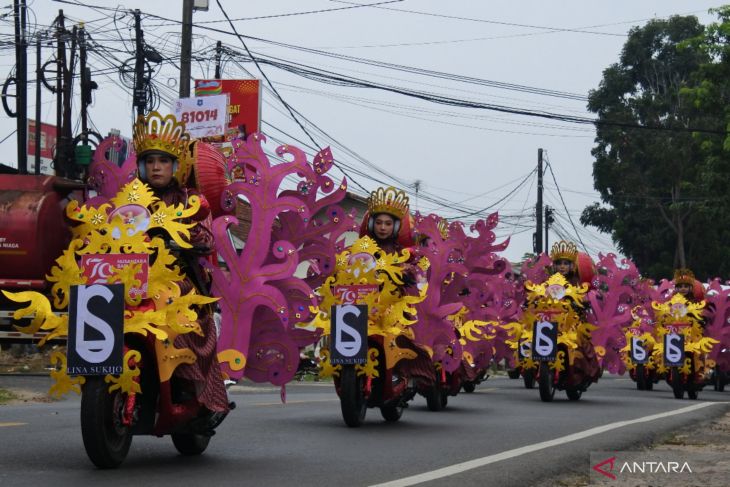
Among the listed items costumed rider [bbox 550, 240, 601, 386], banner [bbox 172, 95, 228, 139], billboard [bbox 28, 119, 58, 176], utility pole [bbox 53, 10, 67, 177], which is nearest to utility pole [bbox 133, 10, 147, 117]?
banner [bbox 172, 95, 228, 139]

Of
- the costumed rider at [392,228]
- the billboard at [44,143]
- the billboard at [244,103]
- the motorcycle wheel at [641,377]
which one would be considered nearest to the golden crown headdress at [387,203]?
the costumed rider at [392,228]

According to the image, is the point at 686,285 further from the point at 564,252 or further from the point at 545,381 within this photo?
the point at 545,381

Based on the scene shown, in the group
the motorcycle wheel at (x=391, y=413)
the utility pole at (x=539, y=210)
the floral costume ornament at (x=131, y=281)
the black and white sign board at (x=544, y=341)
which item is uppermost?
the utility pole at (x=539, y=210)

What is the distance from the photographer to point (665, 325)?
25.2 meters

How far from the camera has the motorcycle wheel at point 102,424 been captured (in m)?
8.18

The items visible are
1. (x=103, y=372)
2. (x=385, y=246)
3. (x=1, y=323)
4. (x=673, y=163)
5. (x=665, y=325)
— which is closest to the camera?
(x=103, y=372)

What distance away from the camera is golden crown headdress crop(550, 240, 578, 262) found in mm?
22469

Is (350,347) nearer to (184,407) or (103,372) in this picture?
(184,407)

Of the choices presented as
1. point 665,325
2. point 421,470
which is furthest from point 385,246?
point 665,325

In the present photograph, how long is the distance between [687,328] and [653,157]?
34.6m

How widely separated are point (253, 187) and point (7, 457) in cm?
366

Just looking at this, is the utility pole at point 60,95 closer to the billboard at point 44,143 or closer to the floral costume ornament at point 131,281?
the billboard at point 44,143

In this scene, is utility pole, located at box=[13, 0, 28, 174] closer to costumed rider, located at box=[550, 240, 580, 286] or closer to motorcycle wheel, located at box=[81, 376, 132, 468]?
costumed rider, located at box=[550, 240, 580, 286]

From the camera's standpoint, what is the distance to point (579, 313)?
21938 millimetres
